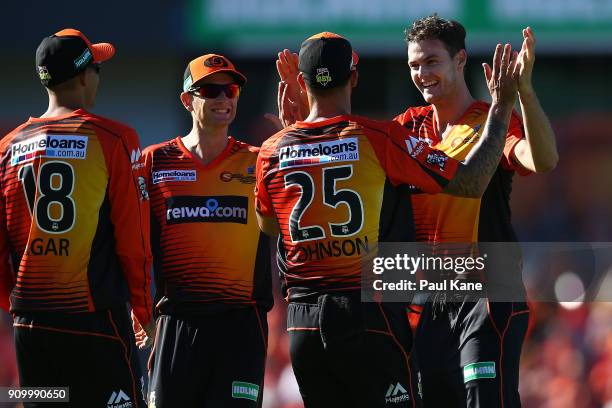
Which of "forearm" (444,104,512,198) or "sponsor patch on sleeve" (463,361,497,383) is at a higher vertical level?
"forearm" (444,104,512,198)

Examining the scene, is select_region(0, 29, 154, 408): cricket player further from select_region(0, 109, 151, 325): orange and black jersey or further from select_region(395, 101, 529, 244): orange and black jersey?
select_region(395, 101, 529, 244): orange and black jersey

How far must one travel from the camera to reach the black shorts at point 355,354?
5660 mm

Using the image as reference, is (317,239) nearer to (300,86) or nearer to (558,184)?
(300,86)

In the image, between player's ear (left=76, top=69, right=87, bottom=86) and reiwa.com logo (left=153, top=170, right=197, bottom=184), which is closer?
player's ear (left=76, top=69, right=87, bottom=86)

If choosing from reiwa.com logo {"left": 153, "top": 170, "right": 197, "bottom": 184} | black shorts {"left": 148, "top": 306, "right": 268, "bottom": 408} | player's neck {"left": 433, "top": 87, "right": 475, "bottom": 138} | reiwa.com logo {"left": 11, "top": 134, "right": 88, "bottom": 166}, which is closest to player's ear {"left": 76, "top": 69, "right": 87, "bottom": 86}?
reiwa.com logo {"left": 11, "top": 134, "right": 88, "bottom": 166}

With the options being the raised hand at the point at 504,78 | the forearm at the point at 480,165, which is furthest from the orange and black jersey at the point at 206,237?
the raised hand at the point at 504,78

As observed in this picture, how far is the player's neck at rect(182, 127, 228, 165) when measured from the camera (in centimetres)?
699

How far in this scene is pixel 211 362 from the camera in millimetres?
6715

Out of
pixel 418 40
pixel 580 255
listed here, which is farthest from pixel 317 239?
pixel 580 255

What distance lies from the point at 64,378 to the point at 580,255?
6.59 metres

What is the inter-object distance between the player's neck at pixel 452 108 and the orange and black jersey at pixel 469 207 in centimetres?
8

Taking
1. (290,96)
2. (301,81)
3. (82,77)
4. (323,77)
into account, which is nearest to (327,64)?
(323,77)

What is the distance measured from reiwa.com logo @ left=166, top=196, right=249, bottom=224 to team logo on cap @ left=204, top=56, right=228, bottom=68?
0.82m

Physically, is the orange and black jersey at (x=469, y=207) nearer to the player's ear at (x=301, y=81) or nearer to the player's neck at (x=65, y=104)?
the player's ear at (x=301, y=81)
